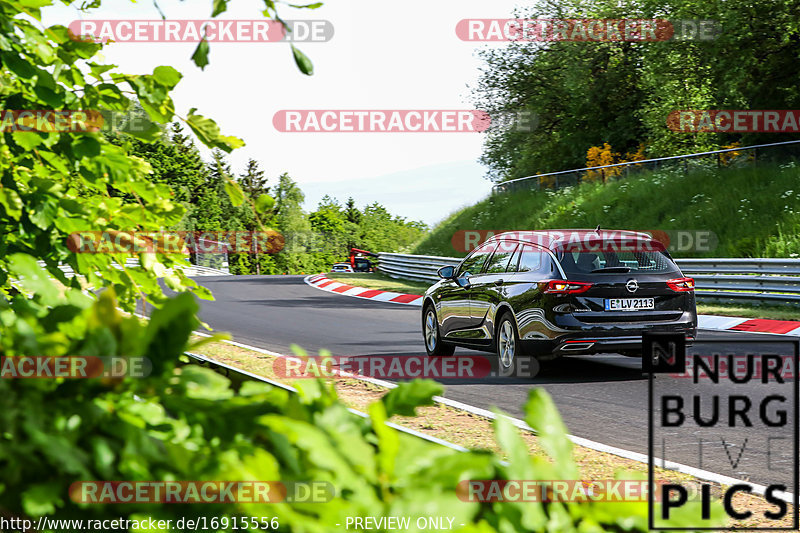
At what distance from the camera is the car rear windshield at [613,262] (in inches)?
407

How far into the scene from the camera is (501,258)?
1159 centimetres

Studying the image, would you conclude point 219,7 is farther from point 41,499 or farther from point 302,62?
point 41,499

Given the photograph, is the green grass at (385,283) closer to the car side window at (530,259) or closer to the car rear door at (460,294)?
the car rear door at (460,294)

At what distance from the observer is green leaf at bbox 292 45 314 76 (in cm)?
240

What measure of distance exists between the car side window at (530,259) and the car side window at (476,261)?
97 centimetres

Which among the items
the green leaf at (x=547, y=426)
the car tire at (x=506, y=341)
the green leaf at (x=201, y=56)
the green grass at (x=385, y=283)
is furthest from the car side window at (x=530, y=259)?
the green grass at (x=385, y=283)

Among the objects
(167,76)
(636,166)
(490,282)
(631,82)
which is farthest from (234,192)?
(631,82)

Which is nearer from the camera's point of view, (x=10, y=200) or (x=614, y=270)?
(x=10, y=200)

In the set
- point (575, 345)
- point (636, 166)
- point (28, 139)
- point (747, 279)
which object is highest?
point (636, 166)

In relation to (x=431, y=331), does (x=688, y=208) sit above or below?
above

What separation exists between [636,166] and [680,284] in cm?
2212

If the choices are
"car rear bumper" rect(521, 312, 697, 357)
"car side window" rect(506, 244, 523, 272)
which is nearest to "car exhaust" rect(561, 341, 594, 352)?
"car rear bumper" rect(521, 312, 697, 357)

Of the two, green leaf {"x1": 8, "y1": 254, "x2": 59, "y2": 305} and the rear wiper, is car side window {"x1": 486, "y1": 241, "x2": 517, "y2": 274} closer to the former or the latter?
the rear wiper

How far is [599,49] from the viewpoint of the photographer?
40312 mm
